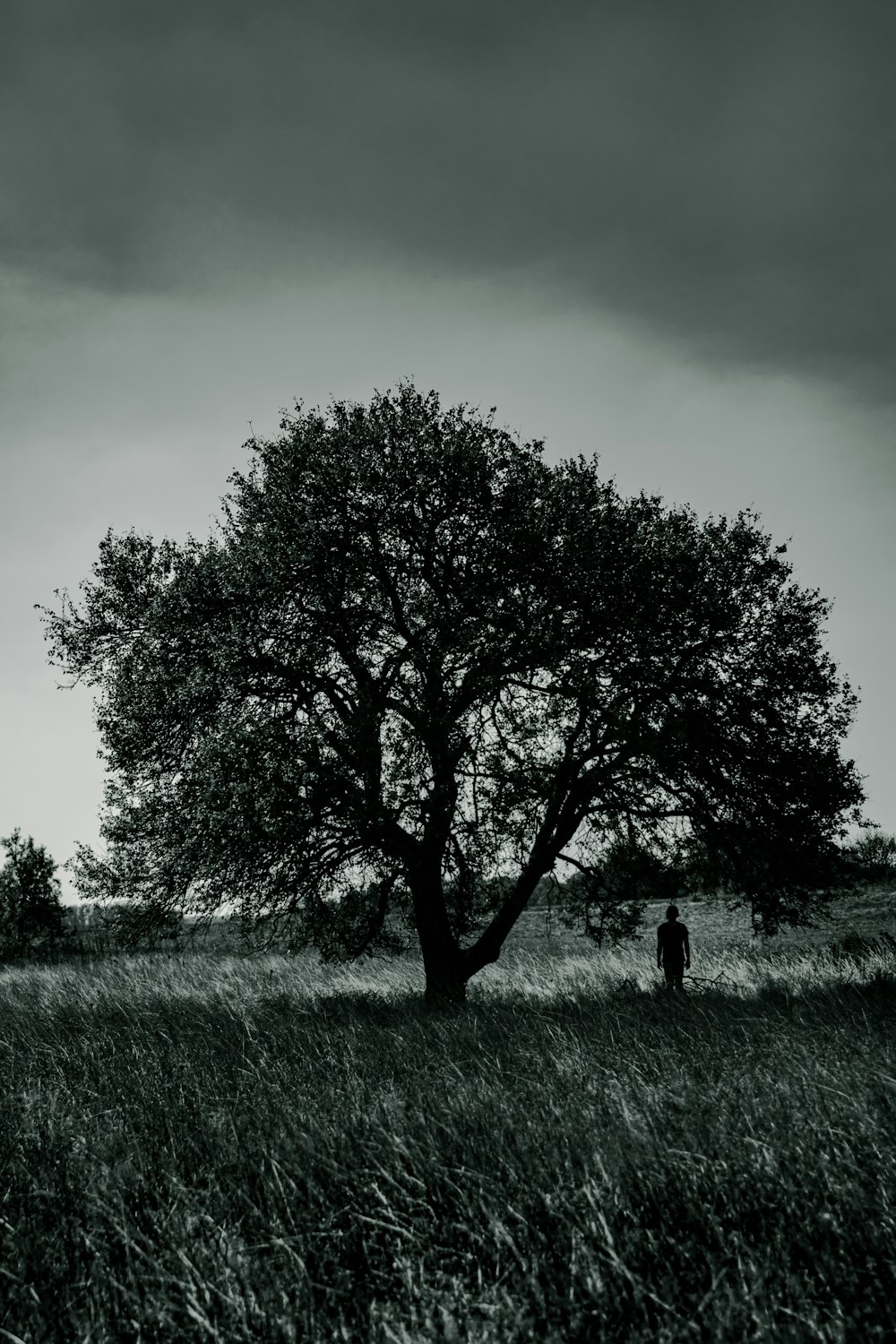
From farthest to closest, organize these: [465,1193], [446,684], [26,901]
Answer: [26,901]
[446,684]
[465,1193]

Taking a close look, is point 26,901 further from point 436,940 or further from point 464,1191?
point 464,1191

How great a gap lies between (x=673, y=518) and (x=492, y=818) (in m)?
6.17

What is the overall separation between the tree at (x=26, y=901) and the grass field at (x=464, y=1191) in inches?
1255

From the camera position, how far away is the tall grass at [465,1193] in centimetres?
348

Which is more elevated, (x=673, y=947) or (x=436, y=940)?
(x=436, y=940)

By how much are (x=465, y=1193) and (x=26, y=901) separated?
125 feet

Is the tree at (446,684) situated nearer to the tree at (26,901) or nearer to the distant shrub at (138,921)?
the distant shrub at (138,921)

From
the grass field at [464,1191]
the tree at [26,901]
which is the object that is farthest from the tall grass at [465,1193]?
the tree at [26,901]

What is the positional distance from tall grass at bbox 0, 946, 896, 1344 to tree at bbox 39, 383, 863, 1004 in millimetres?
5227

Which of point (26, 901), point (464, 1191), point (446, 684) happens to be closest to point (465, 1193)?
point (464, 1191)

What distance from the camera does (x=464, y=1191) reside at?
4.29 meters

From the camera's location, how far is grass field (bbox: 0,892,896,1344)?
349 centimetres

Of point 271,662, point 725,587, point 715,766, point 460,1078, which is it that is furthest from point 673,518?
point 460,1078

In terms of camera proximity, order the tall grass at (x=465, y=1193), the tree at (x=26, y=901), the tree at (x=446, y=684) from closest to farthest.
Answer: the tall grass at (x=465, y=1193) → the tree at (x=446, y=684) → the tree at (x=26, y=901)
